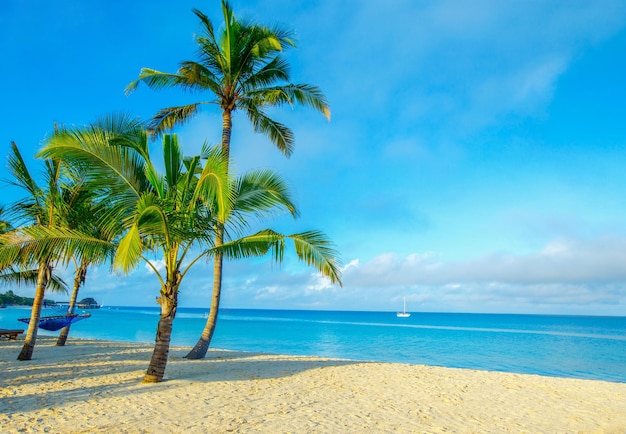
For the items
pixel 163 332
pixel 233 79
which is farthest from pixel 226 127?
pixel 163 332

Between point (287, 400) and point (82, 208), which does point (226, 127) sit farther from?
point (287, 400)

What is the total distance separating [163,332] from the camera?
768 cm

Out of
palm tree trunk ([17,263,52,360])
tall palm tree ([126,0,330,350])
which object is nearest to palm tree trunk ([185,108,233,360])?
tall palm tree ([126,0,330,350])

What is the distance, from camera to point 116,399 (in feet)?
21.0

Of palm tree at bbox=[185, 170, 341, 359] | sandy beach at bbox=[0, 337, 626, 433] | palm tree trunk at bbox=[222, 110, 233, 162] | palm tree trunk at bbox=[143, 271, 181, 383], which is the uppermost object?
palm tree trunk at bbox=[222, 110, 233, 162]

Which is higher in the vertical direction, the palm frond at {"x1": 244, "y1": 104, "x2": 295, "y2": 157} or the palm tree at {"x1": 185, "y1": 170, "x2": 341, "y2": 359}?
the palm frond at {"x1": 244, "y1": 104, "x2": 295, "y2": 157}

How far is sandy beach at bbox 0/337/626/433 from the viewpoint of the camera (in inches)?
214

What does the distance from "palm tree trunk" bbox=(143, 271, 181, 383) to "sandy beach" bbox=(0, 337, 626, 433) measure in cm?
24

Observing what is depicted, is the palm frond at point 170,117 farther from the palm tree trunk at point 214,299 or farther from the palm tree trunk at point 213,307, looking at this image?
the palm tree trunk at point 213,307

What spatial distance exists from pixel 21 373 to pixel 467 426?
8904mm

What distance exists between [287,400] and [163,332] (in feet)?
8.82

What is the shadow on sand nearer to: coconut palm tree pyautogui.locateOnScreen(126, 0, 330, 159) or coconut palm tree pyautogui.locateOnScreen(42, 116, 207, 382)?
coconut palm tree pyautogui.locateOnScreen(42, 116, 207, 382)

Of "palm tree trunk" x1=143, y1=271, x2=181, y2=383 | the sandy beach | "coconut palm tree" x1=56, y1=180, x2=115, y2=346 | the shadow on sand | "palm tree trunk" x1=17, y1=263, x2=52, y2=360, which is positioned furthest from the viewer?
"palm tree trunk" x1=17, y1=263, x2=52, y2=360

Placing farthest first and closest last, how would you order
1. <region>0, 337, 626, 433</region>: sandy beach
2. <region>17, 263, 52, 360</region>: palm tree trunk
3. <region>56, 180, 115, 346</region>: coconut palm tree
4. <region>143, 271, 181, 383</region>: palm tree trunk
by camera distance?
1. <region>17, 263, 52, 360</region>: palm tree trunk
2. <region>56, 180, 115, 346</region>: coconut palm tree
3. <region>143, 271, 181, 383</region>: palm tree trunk
4. <region>0, 337, 626, 433</region>: sandy beach
